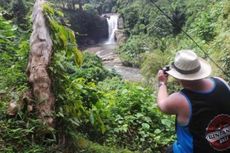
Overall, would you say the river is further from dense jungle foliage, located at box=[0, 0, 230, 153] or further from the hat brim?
the hat brim

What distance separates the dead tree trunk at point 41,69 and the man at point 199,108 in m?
1.13

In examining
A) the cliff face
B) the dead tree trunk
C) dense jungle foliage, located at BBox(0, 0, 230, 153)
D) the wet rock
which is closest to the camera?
dense jungle foliage, located at BBox(0, 0, 230, 153)

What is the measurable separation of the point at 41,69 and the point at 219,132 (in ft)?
5.42

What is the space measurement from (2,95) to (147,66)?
1585 cm

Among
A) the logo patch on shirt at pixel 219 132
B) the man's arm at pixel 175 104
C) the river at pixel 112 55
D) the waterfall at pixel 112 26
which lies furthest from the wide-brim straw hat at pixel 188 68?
the waterfall at pixel 112 26

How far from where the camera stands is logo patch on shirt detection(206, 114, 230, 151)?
2.36 meters

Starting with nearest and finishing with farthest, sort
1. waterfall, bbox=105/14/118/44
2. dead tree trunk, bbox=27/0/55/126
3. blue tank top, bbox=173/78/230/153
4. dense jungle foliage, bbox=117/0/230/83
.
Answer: blue tank top, bbox=173/78/230/153, dead tree trunk, bbox=27/0/55/126, dense jungle foliage, bbox=117/0/230/83, waterfall, bbox=105/14/118/44

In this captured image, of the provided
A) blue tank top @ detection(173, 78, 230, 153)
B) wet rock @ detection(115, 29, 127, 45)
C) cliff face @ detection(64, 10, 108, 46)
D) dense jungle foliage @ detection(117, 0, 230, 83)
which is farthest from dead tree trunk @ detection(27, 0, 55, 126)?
cliff face @ detection(64, 10, 108, 46)

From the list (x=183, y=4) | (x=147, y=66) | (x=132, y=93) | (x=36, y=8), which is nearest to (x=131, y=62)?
(x=183, y=4)

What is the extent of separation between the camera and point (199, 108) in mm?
2324

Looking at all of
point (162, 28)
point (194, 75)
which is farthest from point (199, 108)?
point (162, 28)

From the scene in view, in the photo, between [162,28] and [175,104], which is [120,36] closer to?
[162,28]

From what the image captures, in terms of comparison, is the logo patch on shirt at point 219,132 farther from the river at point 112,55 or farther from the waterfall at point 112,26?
the waterfall at point 112,26

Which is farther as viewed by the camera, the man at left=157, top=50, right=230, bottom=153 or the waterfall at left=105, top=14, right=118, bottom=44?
the waterfall at left=105, top=14, right=118, bottom=44
